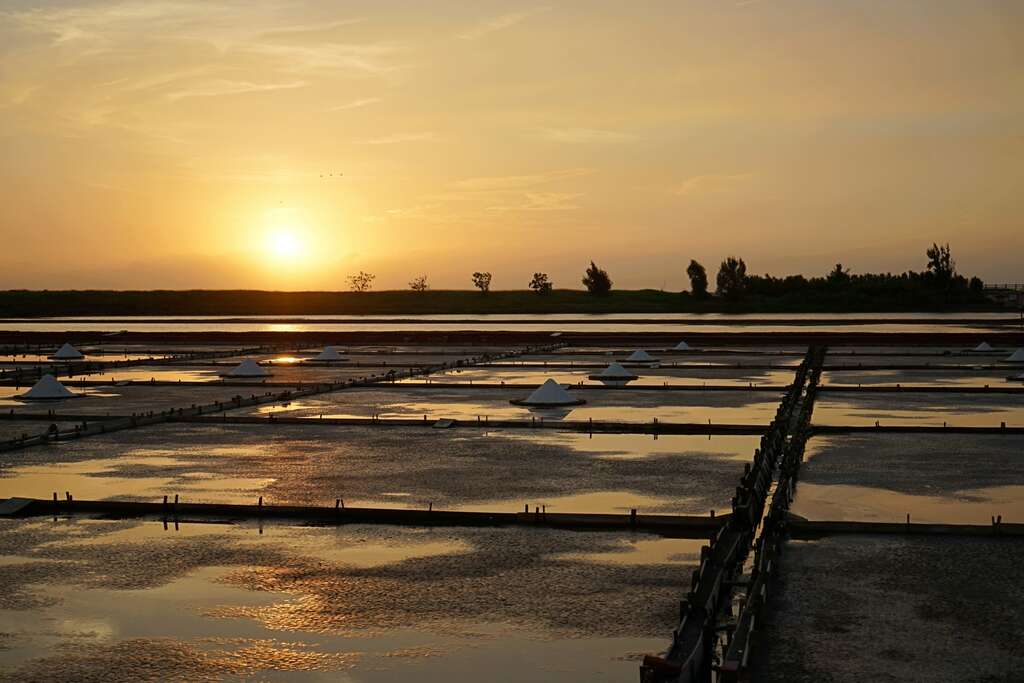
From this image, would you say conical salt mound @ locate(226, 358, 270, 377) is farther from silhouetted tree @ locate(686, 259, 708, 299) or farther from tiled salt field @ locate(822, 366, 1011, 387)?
silhouetted tree @ locate(686, 259, 708, 299)

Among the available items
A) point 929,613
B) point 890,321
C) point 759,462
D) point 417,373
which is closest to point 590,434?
point 759,462

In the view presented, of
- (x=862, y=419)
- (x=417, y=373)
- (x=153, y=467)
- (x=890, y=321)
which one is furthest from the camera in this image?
Answer: (x=890, y=321)

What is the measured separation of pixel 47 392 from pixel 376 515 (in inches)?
764

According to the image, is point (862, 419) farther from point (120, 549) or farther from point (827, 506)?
point (120, 549)

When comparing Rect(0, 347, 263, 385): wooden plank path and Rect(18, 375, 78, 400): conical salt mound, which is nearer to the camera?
Rect(18, 375, 78, 400): conical salt mound

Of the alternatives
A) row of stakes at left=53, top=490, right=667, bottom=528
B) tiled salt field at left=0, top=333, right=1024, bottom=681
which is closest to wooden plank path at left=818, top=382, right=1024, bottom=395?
tiled salt field at left=0, top=333, right=1024, bottom=681

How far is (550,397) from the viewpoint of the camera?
2852cm

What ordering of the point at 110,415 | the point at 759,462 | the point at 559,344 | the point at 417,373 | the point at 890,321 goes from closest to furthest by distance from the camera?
the point at 759,462
the point at 110,415
the point at 417,373
the point at 559,344
the point at 890,321

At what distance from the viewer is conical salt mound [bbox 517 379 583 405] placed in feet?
92.9

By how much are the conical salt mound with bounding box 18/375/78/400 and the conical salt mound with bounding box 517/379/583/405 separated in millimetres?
12400

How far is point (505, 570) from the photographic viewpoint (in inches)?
493

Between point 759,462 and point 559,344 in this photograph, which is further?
point 559,344

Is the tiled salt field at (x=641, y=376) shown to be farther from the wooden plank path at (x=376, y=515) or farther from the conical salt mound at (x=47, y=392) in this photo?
the wooden plank path at (x=376, y=515)

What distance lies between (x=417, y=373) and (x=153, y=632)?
28183 millimetres
